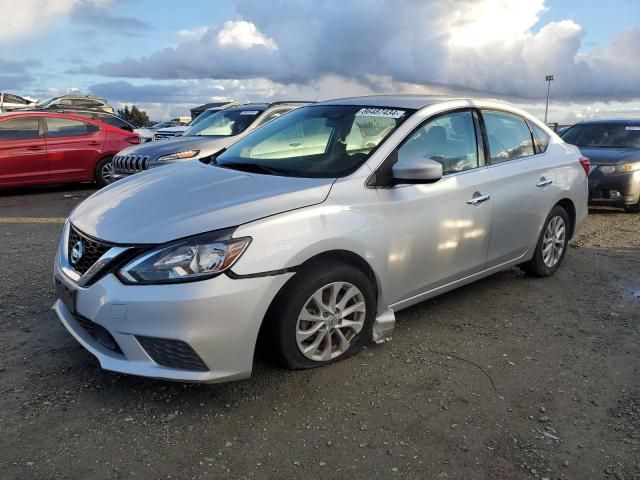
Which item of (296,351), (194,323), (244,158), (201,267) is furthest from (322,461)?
(244,158)

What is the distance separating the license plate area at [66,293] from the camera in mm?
2928

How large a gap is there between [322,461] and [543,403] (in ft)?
4.34

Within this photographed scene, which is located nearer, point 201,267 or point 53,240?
point 201,267

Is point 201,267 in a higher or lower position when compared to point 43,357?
higher

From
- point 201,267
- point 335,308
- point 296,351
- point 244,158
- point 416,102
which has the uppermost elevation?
point 416,102

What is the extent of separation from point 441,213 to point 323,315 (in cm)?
115

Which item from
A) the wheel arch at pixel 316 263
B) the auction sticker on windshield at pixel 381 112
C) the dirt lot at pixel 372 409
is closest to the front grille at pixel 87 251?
the dirt lot at pixel 372 409

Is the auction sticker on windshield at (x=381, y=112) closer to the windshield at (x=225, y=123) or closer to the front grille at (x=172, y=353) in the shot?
the front grille at (x=172, y=353)

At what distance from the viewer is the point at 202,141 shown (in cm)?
792

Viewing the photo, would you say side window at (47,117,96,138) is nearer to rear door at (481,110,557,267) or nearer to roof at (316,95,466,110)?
roof at (316,95,466,110)

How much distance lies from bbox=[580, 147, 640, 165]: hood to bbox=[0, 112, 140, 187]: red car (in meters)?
8.07

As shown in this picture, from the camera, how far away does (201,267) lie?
2678mm

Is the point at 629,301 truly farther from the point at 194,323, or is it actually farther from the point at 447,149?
the point at 194,323

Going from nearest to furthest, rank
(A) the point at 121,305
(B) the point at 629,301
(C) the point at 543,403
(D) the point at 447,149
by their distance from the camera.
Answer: (A) the point at 121,305, (C) the point at 543,403, (D) the point at 447,149, (B) the point at 629,301
